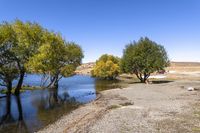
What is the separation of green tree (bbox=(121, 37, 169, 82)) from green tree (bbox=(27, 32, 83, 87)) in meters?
16.5

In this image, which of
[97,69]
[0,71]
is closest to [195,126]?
[0,71]

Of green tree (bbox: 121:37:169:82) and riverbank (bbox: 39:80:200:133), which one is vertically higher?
green tree (bbox: 121:37:169:82)

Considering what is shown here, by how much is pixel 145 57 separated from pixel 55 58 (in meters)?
31.2

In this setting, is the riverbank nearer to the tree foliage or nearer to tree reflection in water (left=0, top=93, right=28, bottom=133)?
tree reflection in water (left=0, top=93, right=28, bottom=133)

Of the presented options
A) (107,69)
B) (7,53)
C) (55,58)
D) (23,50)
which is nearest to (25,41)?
(23,50)

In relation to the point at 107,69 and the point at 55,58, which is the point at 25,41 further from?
the point at 107,69

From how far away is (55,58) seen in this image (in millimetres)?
79500

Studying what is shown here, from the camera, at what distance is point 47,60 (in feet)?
240

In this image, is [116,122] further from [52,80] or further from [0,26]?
[52,80]

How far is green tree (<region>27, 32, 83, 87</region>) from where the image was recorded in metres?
68.4

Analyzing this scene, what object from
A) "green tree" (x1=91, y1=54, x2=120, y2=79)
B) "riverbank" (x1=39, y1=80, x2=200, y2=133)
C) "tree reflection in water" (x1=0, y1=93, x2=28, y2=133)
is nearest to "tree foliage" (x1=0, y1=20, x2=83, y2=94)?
"tree reflection in water" (x1=0, y1=93, x2=28, y2=133)

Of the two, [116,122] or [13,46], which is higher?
[13,46]

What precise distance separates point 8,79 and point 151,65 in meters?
47.5

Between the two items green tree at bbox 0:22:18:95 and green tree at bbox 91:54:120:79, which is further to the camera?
green tree at bbox 91:54:120:79
